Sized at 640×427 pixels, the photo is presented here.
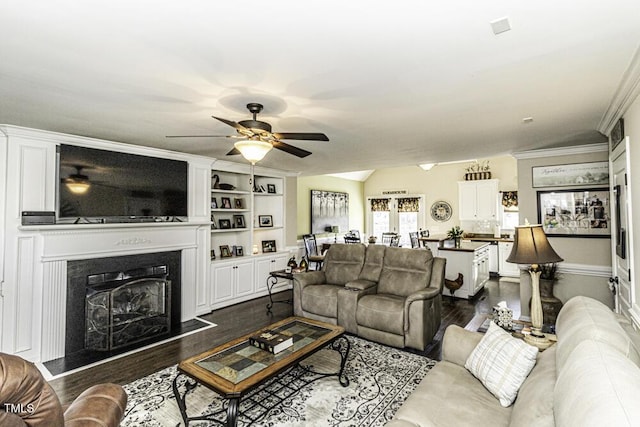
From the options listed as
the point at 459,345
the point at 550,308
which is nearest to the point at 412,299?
the point at 459,345

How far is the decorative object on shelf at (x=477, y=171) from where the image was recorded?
841cm

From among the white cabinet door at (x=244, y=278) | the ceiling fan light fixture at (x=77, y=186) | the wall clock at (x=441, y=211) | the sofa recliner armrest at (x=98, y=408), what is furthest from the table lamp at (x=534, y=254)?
the wall clock at (x=441, y=211)

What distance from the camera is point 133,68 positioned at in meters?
2.00

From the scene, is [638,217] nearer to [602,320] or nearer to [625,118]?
[625,118]

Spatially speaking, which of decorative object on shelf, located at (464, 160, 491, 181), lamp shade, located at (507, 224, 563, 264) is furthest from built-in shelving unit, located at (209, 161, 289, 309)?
decorative object on shelf, located at (464, 160, 491, 181)

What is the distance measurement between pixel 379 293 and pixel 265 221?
10.5 ft

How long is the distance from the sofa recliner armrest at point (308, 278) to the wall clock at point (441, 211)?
5.80 m

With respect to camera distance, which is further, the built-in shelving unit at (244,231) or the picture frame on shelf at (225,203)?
the picture frame on shelf at (225,203)

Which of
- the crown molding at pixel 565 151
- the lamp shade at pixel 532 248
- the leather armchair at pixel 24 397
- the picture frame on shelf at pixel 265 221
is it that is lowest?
the leather armchair at pixel 24 397

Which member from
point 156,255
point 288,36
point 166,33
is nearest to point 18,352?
point 156,255

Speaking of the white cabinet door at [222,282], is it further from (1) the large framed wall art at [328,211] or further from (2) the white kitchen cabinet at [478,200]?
(2) the white kitchen cabinet at [478,200]

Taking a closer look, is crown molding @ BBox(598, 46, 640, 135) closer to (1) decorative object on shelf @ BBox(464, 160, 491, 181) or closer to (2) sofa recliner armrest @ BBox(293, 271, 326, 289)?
(2) sofa recliner armrest @ BBox(293, 271, 326, 289)

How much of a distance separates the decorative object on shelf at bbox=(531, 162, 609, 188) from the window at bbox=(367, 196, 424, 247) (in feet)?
16.8

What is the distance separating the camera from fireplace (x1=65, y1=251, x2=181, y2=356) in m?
3.61
